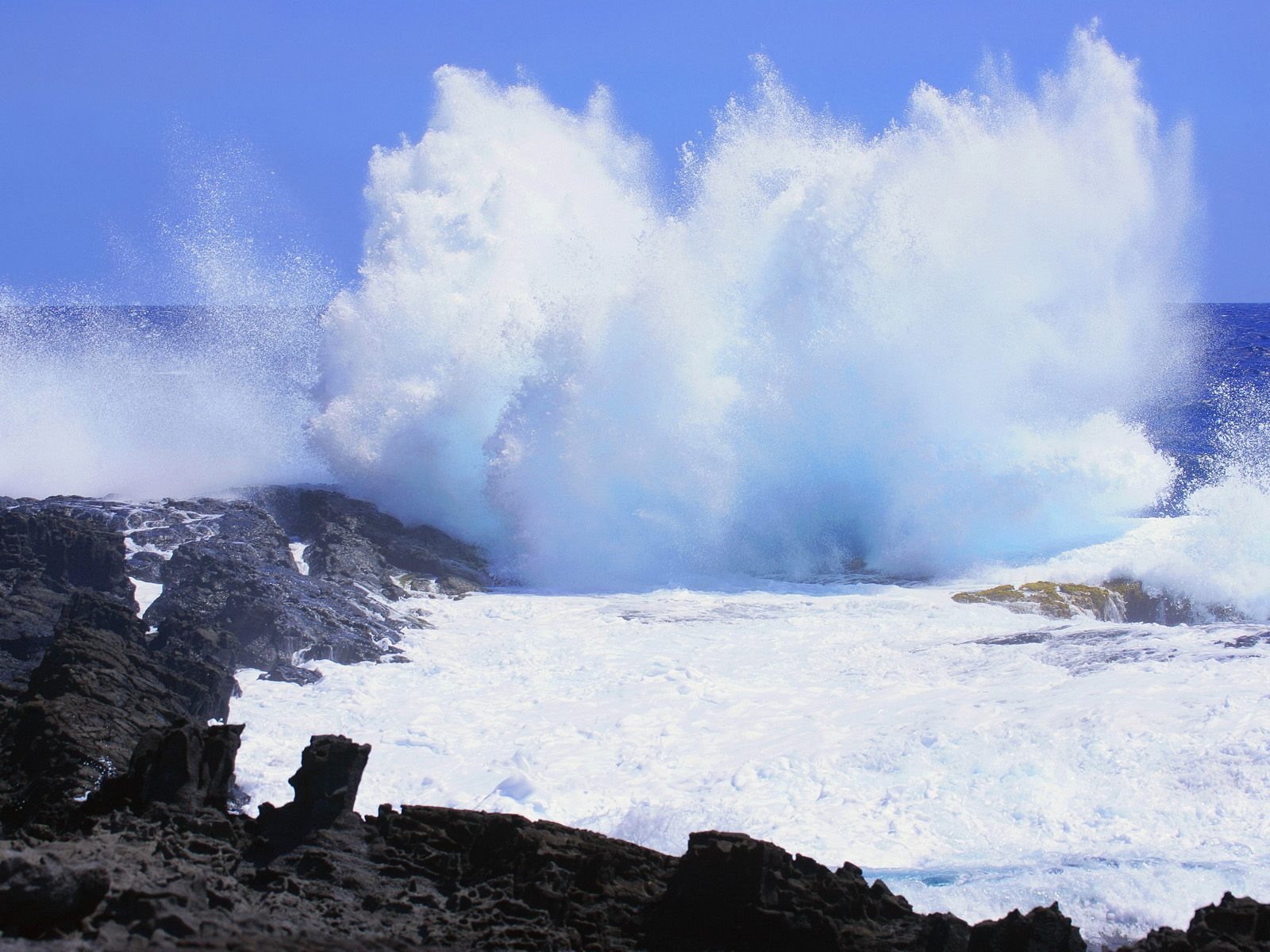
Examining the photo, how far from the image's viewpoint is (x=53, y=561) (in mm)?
14648

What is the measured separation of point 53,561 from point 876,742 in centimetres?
964

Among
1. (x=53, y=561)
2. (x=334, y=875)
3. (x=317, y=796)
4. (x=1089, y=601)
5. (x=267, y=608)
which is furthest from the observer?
(x=1089, y=601)

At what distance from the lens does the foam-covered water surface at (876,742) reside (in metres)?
8.48

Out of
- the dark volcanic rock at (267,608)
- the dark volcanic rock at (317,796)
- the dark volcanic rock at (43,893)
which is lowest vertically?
the dark volcanic rock at (43,893)

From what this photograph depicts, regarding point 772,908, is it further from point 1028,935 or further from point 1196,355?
point 1196,355

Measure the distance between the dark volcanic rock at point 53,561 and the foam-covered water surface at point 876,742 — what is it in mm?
2594

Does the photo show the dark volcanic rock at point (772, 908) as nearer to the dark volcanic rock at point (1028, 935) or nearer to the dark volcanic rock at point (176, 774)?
the dark volcanic rock at point (1028, 935)

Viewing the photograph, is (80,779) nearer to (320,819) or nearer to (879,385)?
(320,819)

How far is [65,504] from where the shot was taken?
18.7 m

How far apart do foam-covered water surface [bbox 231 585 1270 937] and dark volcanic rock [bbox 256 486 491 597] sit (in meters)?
2.02

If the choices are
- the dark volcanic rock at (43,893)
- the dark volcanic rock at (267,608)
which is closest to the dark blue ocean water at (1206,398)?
the dark volcanic rock at (267,608)

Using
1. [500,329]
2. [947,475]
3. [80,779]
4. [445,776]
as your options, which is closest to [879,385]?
[947,475]

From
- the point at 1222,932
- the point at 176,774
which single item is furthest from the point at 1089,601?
the point at 176,774

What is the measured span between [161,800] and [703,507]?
14.2m
